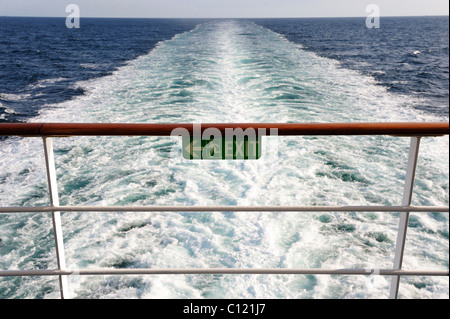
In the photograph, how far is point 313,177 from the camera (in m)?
3.71

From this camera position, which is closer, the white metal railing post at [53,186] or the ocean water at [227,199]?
the white metal railing post at [53,186]

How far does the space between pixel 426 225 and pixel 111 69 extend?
11.7 m

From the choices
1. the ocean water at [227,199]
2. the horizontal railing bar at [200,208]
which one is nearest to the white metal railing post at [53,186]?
the horizontal railing bar at [200,208]

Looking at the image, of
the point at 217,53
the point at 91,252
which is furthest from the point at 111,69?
the point at 91,252

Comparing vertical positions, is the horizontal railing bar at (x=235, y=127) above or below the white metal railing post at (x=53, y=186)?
above

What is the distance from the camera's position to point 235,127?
1.06 meters

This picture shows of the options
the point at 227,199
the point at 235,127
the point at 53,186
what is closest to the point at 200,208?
the point at 235,127

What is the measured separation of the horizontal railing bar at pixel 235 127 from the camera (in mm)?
1053

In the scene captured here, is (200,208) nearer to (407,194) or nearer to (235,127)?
(235,127)

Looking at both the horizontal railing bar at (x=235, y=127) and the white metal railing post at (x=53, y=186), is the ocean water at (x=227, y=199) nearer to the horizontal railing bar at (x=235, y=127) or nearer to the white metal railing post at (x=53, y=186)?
the white metal railing post at (x=53, y=186)

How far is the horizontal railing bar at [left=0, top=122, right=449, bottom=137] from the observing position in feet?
3.45

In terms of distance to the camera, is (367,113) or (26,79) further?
(26,79)

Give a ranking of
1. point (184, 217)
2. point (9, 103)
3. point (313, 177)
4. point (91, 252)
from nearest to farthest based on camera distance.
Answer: point (91, 252) < point (184, 217) < point (313, 177) < point (9, 103)
